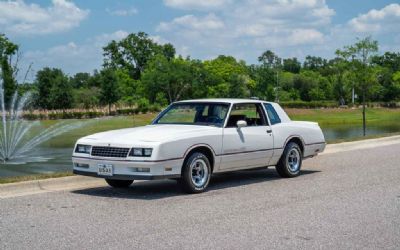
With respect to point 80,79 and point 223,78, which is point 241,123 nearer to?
point 223,78

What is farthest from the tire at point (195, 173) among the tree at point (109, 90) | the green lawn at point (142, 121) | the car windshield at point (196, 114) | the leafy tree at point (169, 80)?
the leafy tree at point (169, 80)

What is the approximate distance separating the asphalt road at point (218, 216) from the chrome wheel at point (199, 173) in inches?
9.5

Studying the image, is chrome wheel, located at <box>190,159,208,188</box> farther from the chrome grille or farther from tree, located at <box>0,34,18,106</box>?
tree, located at <box>0,34,18,106</box>

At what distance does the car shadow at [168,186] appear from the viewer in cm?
967

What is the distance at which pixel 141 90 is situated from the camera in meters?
91.0

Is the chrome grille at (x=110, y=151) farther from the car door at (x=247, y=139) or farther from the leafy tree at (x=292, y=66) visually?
the leafy tree at (x=292, y=66)

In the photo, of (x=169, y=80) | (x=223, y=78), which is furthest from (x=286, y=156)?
(x=223, y=78)

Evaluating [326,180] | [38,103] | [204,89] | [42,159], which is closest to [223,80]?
[204,89]

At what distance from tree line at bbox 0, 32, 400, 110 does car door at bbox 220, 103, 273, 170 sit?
1877 centimetres

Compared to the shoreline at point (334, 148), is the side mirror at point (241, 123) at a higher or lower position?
higher

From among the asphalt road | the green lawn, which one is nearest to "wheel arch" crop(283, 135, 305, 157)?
the asphalt road

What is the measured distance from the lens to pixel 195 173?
9.77 meters

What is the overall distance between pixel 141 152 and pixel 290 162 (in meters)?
3.95

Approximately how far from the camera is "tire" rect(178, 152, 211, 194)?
9469 millimetres
